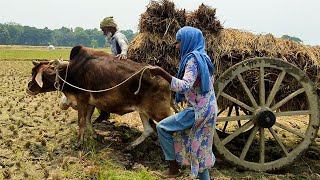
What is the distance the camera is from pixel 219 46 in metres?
5.51

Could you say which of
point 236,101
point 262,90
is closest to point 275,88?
point 262,90

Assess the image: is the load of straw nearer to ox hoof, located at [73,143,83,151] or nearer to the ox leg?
the ox leg

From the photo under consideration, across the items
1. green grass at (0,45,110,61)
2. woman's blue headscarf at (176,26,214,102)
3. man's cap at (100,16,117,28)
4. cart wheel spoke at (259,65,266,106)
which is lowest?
green grass at (0,45,110,61)

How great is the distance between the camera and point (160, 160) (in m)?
5.87

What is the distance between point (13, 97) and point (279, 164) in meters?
8.80

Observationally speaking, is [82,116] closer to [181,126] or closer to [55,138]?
[55,138]

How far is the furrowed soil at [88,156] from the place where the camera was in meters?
5.03

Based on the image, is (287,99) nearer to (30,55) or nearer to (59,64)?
(59,64)

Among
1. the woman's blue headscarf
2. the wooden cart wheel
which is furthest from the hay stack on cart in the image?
the woman's blue headscarf

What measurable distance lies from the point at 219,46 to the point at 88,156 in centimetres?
256

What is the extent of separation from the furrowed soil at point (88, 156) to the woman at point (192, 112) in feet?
2.49

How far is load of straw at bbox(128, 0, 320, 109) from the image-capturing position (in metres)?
5.52

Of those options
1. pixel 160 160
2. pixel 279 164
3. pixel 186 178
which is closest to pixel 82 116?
pixel 160 160

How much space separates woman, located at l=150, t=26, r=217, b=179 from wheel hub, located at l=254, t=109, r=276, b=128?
1322 mm
